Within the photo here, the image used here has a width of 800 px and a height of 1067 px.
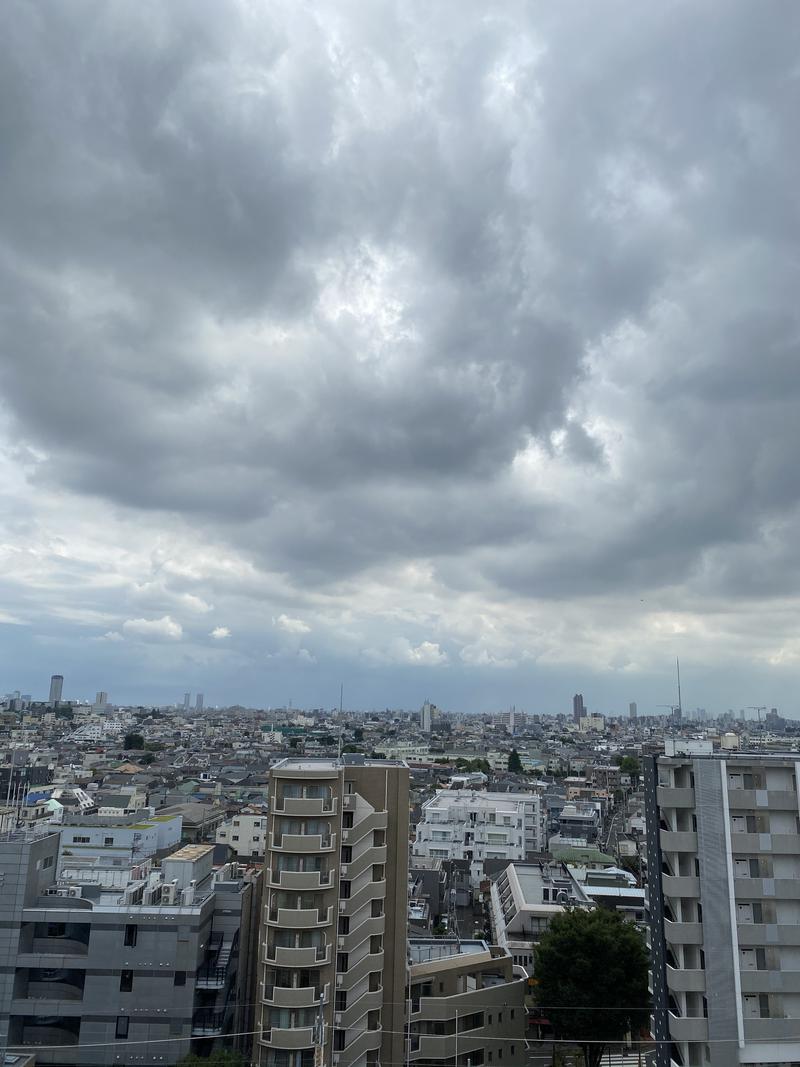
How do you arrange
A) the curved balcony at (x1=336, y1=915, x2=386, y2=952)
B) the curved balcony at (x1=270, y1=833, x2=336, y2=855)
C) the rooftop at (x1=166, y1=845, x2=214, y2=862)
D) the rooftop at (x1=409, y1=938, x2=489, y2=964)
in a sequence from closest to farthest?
the curved balcony at (x1=270, y1=833, x2=336, y2=855) → the curved balcony at (x1=336, y1=915, x2=386, y2=952) → the rooftop at (x1=166, y1=845, x2=214, y2=862) → the rooftop at (x1=409, y1=938, x2=489, y2=964)

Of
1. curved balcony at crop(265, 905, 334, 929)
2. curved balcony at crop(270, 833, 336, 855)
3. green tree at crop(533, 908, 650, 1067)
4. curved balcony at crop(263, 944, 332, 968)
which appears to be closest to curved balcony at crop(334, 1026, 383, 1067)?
curved balcony at crop(263, 944, 332, 968)

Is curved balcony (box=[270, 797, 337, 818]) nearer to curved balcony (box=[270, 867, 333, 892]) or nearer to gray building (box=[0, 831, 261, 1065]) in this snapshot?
curved balcony (box=[270, 867, 333, 892])

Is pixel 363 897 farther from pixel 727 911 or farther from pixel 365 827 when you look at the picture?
pixel 727 911

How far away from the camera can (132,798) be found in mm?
60281

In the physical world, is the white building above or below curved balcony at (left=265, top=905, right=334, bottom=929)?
below

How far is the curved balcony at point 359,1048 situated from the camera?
1850cm

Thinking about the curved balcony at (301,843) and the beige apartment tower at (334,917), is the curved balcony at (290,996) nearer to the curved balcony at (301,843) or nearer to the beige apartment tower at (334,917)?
the beige apartment tower at (334,917)

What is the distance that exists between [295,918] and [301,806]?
8.04ft

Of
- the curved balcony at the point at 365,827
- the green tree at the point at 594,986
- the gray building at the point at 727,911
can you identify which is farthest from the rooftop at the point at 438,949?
the gray building at the point at 727,911

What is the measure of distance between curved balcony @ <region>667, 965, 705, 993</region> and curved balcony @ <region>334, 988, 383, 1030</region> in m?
7.05

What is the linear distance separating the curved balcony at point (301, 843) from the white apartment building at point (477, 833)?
3152cm

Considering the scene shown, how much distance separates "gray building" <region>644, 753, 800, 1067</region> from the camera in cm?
1745

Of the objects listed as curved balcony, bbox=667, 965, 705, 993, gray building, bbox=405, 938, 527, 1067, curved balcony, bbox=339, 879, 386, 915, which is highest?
curved balcony, bbox=339, 879, 386, 915

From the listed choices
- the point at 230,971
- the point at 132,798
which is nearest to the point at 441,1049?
the point at 230,971
